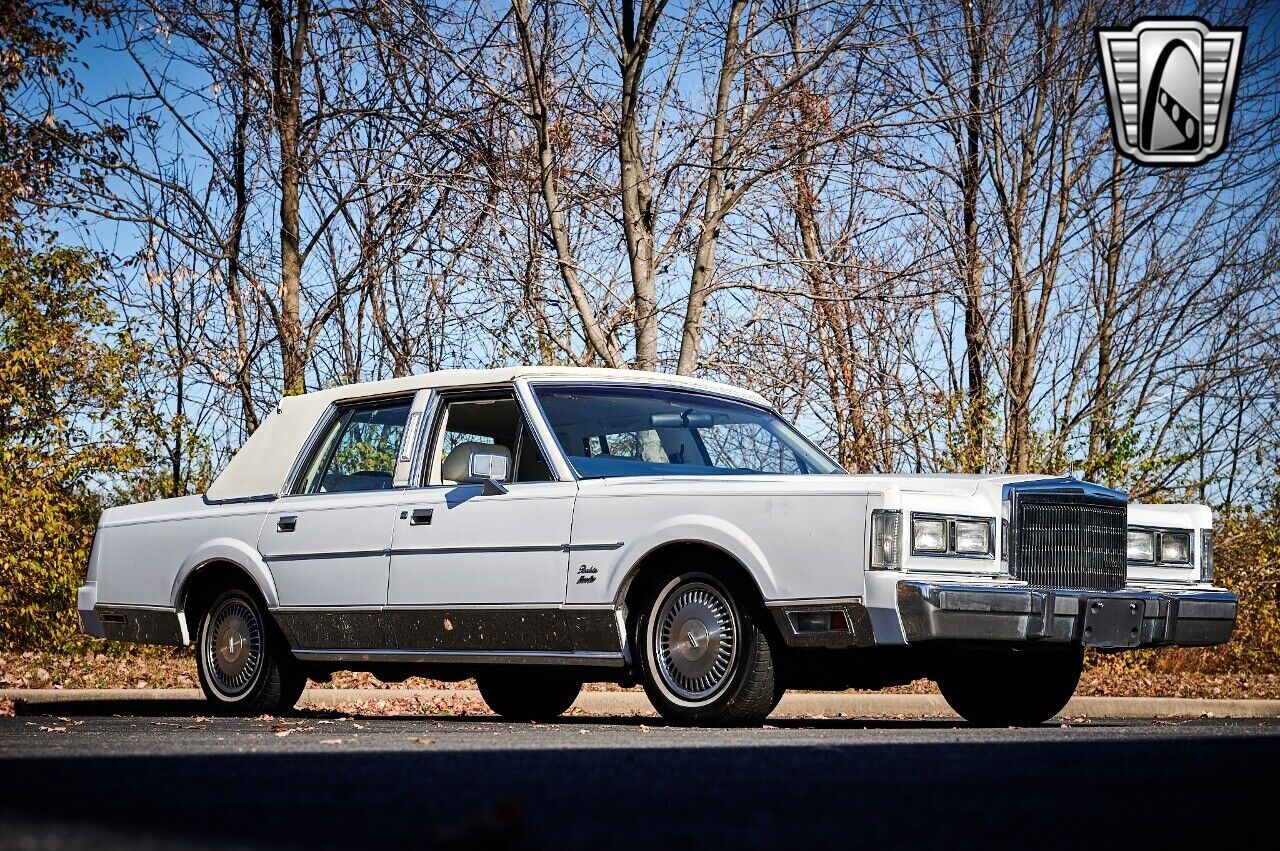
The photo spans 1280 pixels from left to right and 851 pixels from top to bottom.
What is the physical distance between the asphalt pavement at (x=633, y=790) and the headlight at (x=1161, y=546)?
64.0 inches

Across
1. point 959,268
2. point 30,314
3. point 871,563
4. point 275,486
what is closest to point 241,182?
point 30,314

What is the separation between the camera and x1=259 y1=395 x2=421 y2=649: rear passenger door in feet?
31.0

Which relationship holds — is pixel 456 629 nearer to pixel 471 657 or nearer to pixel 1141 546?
pixel 471 657

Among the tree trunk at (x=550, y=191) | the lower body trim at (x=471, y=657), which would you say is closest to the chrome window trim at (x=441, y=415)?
the lower body trim at (x=471, y=657)

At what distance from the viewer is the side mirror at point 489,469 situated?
8.79m

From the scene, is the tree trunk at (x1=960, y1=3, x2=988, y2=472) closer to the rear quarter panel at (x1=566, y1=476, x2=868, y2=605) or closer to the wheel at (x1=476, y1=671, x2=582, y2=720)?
the wheel at (x1=476, y1=671, x2=582, y2=720)

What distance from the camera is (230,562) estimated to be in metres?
10.2

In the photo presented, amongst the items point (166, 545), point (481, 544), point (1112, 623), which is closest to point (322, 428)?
point (166, 545)

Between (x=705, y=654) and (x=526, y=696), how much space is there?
9.58 ft

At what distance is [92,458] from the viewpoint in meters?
Result: 15.5

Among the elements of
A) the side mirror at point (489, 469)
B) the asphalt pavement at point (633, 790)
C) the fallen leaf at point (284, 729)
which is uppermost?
the side mirror at point (489, 469)

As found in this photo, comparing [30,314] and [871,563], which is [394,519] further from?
[30,314]

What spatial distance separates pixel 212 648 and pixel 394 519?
1807 mm

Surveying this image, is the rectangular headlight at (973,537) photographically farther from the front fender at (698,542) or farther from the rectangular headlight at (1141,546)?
the rectangular headlight at (1141,546)
